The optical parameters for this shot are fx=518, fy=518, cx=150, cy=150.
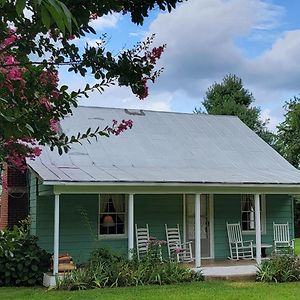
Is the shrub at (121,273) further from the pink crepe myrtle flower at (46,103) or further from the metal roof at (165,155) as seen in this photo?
the pink crepe myrtle flower at (46,103)

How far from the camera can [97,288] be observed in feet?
37.1

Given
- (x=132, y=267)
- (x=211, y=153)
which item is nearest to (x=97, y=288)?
(x=132, y=267)

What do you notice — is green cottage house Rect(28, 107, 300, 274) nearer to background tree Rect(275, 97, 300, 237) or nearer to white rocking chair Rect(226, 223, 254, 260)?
white rocking chair Rect(226, 223, 254, 260)

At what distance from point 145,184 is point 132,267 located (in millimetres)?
2060

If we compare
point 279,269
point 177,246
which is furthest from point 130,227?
point 279,269

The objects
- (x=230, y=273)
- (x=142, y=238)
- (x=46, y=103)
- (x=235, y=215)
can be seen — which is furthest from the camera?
(x=235, y=215)

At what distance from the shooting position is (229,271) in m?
13.1

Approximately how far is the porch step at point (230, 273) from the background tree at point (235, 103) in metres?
21.2

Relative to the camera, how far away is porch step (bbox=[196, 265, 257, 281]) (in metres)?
12.8

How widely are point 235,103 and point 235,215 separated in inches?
770

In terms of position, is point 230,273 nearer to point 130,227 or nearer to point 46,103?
point 130,227

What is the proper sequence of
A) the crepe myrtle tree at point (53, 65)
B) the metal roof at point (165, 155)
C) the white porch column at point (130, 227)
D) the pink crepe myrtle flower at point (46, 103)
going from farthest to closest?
1. the metal roof at point (165, 155)
2. the white porch column at point (130, 227)
3. the pink crepe myrtle flower at point (46, 103)
4. the crepe myrtle tree at point (53, 65)

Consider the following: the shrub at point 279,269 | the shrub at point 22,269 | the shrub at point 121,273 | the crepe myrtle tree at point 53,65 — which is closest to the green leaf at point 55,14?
the crepe myrtle tree at point 53,65

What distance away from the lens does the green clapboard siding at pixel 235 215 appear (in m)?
15.6
